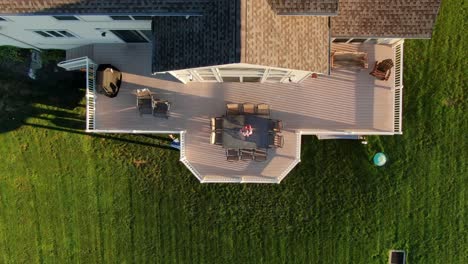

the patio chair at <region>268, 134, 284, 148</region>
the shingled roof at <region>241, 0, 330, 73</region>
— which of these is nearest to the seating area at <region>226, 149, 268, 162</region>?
the patio chair at <region>268, 134, 284, 148</region>

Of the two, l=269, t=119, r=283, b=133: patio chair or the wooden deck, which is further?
the wooden deck

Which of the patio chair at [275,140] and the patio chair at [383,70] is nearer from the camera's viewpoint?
the patio chair at [383,70]

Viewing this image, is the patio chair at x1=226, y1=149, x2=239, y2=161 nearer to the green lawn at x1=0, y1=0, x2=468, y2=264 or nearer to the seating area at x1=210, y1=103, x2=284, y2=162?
the seating area at x1=210, y1=103, x2=284, y2=162

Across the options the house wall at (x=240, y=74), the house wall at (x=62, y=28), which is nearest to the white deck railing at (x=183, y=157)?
the house wall at (x=240, y=74)

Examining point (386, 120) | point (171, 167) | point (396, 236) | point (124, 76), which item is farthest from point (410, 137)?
point (124, 76)

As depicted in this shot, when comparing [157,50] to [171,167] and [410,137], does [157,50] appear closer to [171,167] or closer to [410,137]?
[171,167]

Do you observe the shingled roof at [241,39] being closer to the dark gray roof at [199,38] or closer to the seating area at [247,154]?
the dark gray roof at [199,38]
